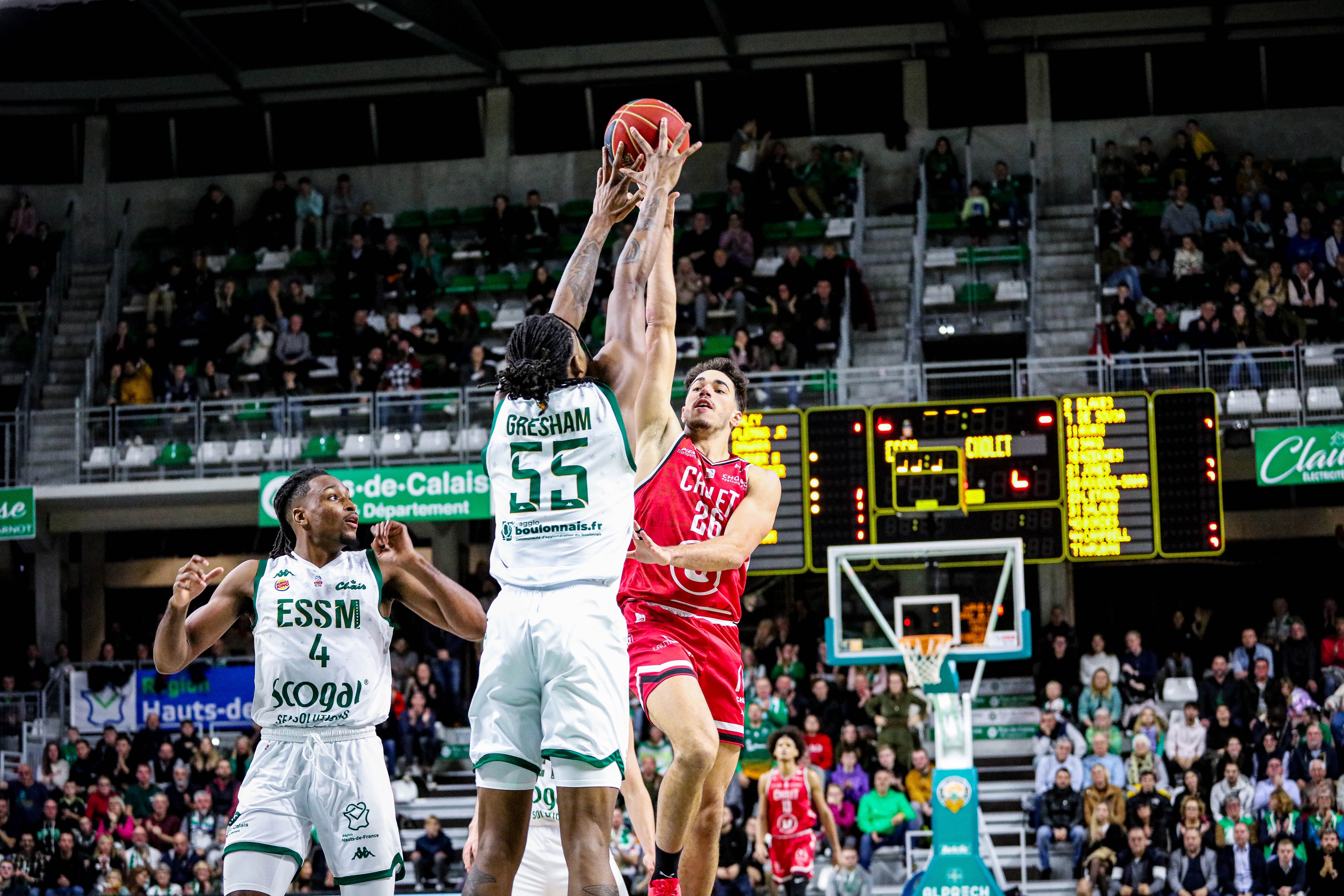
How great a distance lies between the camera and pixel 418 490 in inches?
800

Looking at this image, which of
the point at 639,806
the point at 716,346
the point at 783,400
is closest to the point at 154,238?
the point at 716,346

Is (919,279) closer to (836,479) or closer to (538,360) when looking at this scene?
(836,479)

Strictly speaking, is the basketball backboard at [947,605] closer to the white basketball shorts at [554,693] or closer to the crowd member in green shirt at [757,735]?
the crowd member in green shirt at [757,735]

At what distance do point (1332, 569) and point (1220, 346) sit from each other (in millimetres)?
5099

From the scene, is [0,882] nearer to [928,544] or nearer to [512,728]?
[928,544]


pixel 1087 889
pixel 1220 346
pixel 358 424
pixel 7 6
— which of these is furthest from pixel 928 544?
pixel 7 6

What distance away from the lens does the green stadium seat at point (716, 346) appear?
72.6 feet

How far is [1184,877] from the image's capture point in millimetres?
16156

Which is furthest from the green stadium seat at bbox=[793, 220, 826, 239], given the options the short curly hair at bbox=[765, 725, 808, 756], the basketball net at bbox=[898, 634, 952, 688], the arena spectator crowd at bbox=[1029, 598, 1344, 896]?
the basketball net at bbox=[898, 634, 952, 688]

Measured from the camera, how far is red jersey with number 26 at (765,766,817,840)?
15.0m

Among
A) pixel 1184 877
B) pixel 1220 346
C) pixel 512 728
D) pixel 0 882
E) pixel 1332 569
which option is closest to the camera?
pixel 512 728

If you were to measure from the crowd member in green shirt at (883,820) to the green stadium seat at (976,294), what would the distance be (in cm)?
797

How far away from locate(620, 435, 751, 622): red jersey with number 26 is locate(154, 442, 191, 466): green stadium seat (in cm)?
1585

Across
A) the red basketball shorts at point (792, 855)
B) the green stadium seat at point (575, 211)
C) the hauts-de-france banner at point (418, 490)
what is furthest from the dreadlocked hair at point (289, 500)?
the green stadium seat at point (575, 211)
